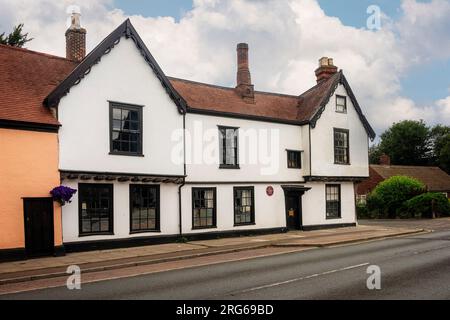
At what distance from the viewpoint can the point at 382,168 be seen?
49719 millimetres

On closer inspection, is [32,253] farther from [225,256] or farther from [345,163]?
[345,163]

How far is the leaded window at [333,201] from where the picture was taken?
25.0 metres

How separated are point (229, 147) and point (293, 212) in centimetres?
582

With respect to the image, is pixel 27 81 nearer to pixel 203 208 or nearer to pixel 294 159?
pixel 203 208

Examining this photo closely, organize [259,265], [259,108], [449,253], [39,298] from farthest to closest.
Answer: [259,108], [449,253], [259,265], [39,298]

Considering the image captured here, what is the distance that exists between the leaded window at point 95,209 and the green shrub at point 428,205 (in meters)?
25.5

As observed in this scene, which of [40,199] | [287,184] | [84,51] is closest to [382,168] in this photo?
[287,184]

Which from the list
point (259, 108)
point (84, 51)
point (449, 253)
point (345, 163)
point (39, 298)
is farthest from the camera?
point (345, 163)

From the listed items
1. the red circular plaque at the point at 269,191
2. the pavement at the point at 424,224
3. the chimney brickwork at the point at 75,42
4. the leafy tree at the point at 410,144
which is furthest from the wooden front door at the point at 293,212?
the leafy tree at the point at 410,144

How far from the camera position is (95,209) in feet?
54.3

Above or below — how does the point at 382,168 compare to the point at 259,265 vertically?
above

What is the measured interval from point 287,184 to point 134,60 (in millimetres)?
10946

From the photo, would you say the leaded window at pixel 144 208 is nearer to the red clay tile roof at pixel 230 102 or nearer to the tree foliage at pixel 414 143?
the red clay tile roof at pixel 230 102

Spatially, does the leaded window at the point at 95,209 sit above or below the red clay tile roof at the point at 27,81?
below
